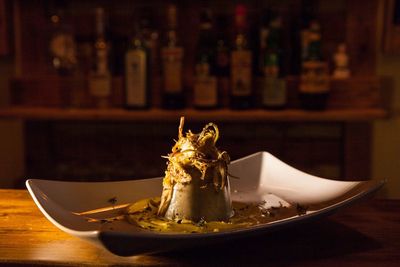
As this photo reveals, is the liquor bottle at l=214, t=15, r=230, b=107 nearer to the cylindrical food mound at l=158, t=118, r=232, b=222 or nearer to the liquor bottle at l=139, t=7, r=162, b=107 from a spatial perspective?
the liquor bottle at l=139, t=7, r=162, b=107

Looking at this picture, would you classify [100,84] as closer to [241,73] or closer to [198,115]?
[198,115]

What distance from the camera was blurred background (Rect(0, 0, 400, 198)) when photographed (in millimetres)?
1850

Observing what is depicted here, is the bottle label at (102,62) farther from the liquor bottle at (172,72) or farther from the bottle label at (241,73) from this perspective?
the bottle label at (241,73)

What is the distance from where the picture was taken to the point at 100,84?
1.92 m

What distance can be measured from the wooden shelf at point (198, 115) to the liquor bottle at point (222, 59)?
0.24 ft

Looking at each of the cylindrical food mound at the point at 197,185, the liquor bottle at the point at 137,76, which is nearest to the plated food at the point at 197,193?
the cylindrical food mound at the point at 197,185

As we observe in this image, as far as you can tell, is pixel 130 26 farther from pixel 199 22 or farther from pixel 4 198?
pixel 4 198

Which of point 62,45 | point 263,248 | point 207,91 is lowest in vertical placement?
point 263,248

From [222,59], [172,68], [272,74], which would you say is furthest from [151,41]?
[272,74]

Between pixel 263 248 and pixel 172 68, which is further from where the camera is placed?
pixel 172 68

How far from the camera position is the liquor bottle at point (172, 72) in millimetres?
1869

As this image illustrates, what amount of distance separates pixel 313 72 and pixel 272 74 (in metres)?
0.12

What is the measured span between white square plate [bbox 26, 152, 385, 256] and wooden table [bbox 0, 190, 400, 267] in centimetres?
3

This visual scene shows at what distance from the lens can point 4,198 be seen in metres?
1.06
